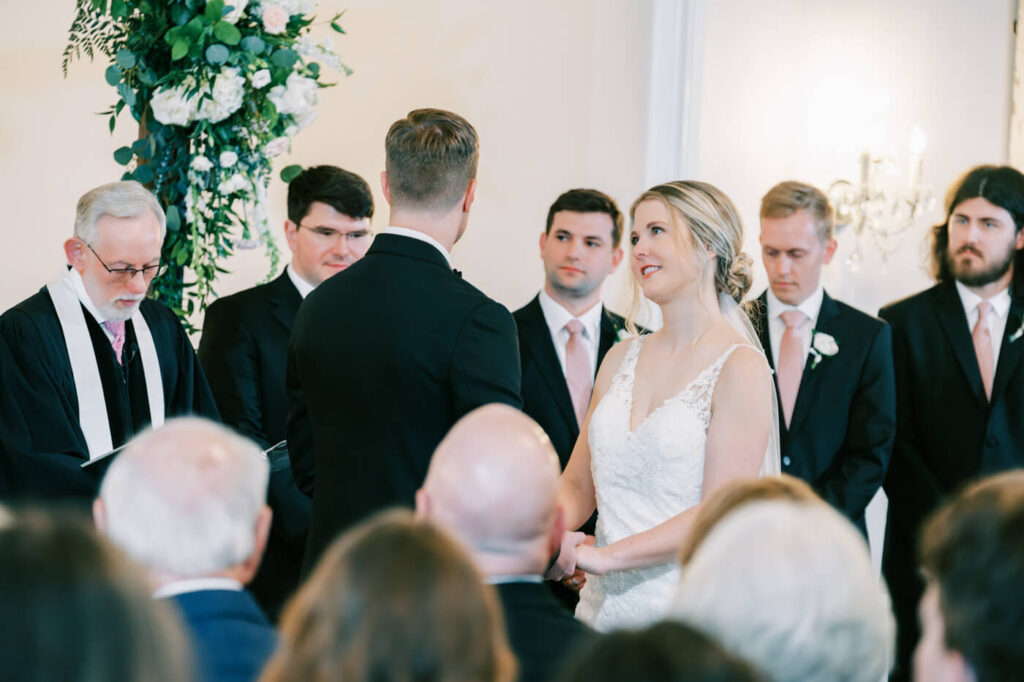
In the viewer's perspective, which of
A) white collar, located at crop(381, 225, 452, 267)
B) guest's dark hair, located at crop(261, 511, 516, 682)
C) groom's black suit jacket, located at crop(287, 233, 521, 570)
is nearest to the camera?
guest's dark hair, located at crop(261, 511, 516, 682)

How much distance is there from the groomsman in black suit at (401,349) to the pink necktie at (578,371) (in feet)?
5.49

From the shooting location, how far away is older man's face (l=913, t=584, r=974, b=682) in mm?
1481

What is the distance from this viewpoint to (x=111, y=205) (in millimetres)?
3551

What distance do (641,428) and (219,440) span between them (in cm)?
156

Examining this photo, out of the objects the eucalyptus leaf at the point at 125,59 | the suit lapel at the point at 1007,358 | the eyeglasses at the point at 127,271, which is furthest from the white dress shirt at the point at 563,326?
the eucalyptus leaf at the point at 125,59

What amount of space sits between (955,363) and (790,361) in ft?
2.13

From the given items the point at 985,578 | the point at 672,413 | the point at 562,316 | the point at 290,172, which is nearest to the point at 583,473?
the point at 672,413

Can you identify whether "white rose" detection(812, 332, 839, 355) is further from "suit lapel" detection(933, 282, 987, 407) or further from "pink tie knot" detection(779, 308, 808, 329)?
"suit lapel" detection(933, 282, 987, 407)

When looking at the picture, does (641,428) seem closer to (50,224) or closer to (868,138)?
(50,224)

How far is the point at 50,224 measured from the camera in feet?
17.3

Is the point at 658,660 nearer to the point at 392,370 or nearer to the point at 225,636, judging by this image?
the point at 225,636

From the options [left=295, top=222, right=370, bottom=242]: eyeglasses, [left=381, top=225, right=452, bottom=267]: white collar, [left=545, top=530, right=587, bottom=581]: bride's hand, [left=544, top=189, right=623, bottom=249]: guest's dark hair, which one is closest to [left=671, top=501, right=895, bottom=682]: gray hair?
[left=545, top=530, right=587, bottom=581]: bride's hand

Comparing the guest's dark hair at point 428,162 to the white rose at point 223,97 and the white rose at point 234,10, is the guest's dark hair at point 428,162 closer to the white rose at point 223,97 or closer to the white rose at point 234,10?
A: the white rose at point 223,97

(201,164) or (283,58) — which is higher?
(283,58)
